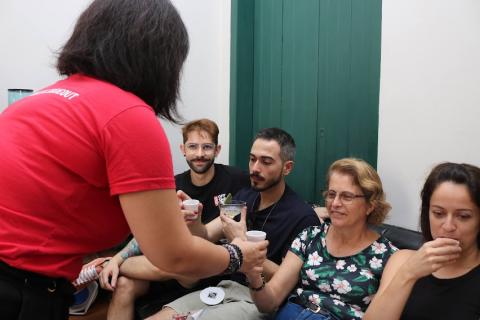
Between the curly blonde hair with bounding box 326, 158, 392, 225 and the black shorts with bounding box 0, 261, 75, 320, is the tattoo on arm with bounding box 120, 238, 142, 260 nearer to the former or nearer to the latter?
the curly blonde hair with bounding box 326, 158, 392, 225

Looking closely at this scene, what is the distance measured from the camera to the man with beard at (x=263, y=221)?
1896mm

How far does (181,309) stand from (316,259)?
71 cm

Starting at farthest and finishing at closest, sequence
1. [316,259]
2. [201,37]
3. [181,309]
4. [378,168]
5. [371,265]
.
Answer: [201,37] < [378,168] < [181,309] < [316,259] < [371,265]

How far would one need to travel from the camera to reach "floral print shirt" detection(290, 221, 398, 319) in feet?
5.34

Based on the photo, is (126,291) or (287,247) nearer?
(287,247)

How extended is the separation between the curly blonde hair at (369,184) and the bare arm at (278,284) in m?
0.39

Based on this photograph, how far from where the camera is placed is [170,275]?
2285 mm

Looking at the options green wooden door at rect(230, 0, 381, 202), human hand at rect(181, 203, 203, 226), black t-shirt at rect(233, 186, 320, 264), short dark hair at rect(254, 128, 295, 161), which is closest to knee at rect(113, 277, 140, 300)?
human hand at rect(181, 203, 203, 226)

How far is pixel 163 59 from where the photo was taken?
108 centimetres

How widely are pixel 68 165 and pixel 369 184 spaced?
1.26 meters

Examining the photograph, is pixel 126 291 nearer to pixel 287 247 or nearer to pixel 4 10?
pixel 287 247

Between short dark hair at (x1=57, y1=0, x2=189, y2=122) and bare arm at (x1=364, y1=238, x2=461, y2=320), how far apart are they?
37.8 inches

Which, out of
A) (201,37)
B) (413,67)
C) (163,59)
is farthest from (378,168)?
(201,37)

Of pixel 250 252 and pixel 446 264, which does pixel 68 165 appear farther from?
pixel 446 264
